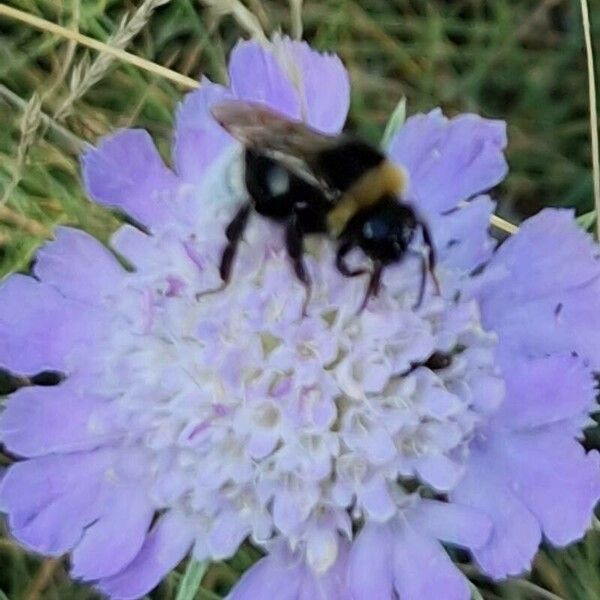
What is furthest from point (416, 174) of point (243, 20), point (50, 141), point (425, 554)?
point (50, 141)

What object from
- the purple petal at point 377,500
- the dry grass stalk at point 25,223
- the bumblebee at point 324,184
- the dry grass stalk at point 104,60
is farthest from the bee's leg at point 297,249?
the dry grass stalk at point 25,223

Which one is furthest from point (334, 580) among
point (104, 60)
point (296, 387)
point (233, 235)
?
point (104, 60)

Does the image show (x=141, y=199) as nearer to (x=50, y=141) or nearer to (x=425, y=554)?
(x=425, y=554)

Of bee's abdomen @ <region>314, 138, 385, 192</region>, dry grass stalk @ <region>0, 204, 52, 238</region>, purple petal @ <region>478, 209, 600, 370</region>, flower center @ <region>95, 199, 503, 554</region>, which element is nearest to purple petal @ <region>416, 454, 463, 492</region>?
flower center @ <region>95, 199, 503, 554</region>

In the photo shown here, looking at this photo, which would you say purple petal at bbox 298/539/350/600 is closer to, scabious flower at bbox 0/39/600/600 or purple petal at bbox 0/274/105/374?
scabious flower at bbox 0/39/600/600

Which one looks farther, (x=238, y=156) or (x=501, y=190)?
(x=501, y=190)

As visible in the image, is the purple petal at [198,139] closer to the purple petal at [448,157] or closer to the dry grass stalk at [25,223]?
the purple petal at [448,157]

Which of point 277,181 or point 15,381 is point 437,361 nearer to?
point 277,181
